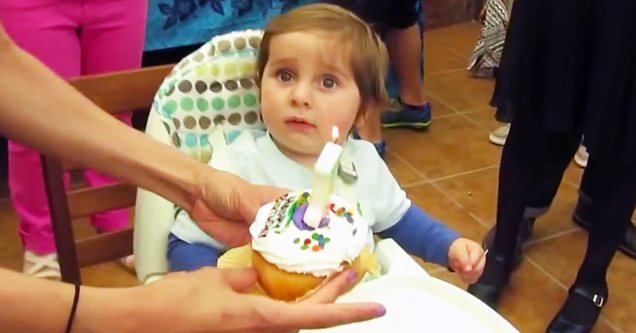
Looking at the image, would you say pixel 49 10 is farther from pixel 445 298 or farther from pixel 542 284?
pixel 542 284

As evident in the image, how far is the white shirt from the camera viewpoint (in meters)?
1.28

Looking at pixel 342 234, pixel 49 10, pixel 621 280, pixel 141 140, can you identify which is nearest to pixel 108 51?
pixel 49 10

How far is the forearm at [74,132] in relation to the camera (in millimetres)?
1047

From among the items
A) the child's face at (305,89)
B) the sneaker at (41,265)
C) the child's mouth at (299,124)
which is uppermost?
the child's face at (305,89)

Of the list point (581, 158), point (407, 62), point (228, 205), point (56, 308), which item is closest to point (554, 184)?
point (581, 158)

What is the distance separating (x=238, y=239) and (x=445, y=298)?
0.30m

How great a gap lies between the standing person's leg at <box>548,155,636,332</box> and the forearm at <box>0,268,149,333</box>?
1277 mm

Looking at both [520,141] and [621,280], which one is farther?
[621,280]

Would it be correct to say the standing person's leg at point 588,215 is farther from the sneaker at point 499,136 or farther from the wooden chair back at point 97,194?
the wooden chair back at point 97,194

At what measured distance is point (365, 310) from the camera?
0.81 metres

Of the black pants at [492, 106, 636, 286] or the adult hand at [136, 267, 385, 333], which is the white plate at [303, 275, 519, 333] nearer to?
the adult hand at [136, 267, 385, 333]

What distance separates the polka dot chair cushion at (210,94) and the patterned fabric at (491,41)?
216 cm

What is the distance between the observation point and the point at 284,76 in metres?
1.29

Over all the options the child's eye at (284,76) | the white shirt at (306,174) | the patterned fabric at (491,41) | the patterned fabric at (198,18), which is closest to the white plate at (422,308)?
the white shirt at (306,174)
